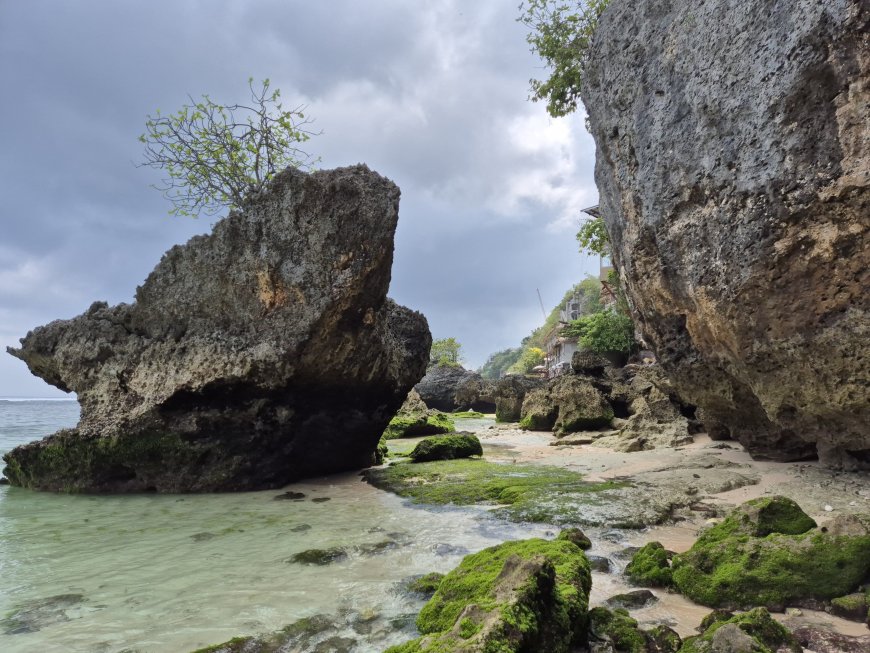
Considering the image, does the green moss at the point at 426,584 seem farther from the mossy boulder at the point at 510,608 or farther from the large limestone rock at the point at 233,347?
the large limestone rock at the point at 233,347

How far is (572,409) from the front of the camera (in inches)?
750

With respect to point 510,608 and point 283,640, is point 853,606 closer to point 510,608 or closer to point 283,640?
point 510,608

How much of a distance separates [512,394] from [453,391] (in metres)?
11.3

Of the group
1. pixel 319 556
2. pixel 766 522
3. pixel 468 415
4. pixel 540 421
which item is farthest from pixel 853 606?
pixel 468 415

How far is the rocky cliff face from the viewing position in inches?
219

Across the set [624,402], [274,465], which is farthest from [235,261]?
[624,402]

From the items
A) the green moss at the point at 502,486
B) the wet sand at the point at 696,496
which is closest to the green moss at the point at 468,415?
the wet sand at the point at 696,496

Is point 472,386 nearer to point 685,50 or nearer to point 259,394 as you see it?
point 259,394

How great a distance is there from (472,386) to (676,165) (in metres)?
32.6

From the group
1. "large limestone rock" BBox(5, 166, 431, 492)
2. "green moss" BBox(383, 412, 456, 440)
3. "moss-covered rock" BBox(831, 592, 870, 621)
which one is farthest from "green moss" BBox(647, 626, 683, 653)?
"green moss" BBox(383, 412, 456, 440)

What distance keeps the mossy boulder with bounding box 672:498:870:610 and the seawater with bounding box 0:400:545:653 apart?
2.24 meters

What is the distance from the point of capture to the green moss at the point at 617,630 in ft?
10.3

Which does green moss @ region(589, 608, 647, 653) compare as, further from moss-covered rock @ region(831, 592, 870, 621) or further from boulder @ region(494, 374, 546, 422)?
boulder @ region(494, 374, 546, 422)

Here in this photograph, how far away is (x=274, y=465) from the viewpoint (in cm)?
1046
